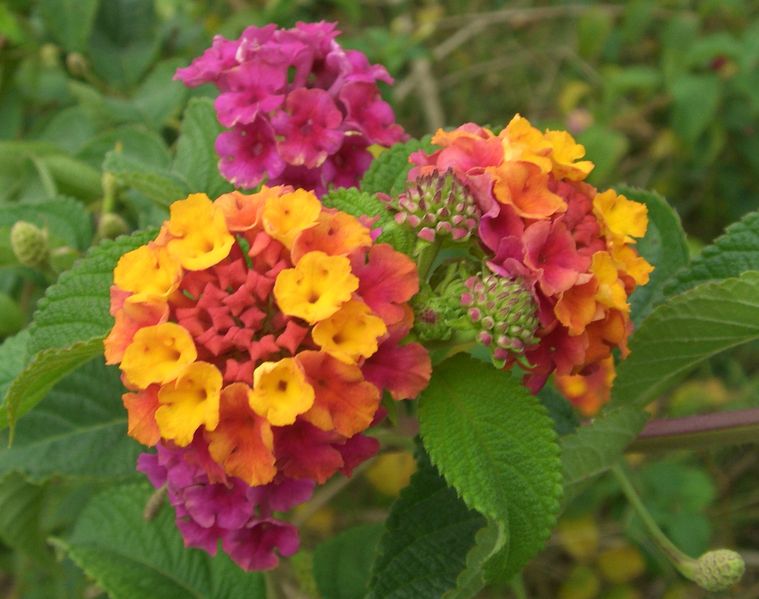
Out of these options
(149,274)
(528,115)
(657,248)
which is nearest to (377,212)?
(149,274)

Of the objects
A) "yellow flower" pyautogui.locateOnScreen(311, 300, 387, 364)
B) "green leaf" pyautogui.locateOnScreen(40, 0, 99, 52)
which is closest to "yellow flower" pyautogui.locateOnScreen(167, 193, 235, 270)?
"yellow flower" pyautogui.locateOnScreen(311, 300, 387, 364)

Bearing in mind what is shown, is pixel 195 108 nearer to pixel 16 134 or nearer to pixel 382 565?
pixel 382 565

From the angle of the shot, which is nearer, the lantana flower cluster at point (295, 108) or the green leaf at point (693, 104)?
the lantana flower cluster at point (295, 108)

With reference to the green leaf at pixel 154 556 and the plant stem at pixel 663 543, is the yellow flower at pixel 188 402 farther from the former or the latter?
the plant stem at pixel 663 543

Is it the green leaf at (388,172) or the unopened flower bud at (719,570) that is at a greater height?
the green leaf at (388,172)

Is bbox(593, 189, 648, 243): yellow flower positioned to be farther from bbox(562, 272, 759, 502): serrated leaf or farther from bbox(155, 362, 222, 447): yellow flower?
bbox(155, 362, 222, 447): yellow flower

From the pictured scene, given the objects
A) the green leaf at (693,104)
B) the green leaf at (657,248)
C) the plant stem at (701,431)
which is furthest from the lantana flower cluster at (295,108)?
the green leaf at (693,104)

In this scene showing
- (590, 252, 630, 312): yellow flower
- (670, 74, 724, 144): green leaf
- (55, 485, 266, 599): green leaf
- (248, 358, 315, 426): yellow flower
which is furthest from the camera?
(670, 74, 724, 144): green leaf
